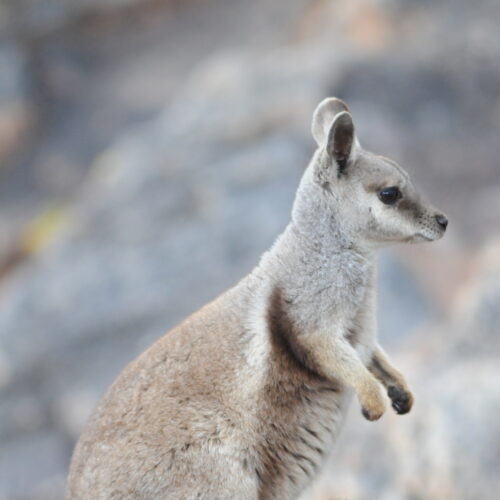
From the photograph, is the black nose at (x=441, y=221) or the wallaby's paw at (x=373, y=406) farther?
the black nose at (x=441, y=221)

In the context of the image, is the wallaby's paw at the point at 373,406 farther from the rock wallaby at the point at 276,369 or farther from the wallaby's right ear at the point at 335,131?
the wallaby's right ear at the point at 335,131

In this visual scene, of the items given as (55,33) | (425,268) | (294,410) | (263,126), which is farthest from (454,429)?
(55,33)

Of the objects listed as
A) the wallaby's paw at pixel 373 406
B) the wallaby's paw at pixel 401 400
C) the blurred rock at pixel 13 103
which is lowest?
the blurred rock at pixel 13 103

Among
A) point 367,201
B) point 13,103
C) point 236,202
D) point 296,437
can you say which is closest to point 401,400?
point 296,437

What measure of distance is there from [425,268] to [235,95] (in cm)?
518

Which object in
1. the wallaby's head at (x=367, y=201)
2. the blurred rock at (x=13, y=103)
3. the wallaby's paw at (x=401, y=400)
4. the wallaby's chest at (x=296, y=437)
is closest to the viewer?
the wallaby's chest at (x=296, y=437)

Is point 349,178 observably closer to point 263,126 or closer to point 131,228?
point 131,228

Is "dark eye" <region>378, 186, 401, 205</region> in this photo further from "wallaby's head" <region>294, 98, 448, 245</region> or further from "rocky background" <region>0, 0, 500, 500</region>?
"rocky background" <region>0, 0, 500, 500</region>

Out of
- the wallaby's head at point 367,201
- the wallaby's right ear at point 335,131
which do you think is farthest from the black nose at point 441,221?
the wallaby's right ear at point 335,131

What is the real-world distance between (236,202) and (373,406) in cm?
901

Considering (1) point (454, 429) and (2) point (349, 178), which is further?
(1) point (454, 429)

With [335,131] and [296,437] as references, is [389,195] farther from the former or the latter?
[296,437]

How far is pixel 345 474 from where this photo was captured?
636 cm

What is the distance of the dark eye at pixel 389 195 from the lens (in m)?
4.35
